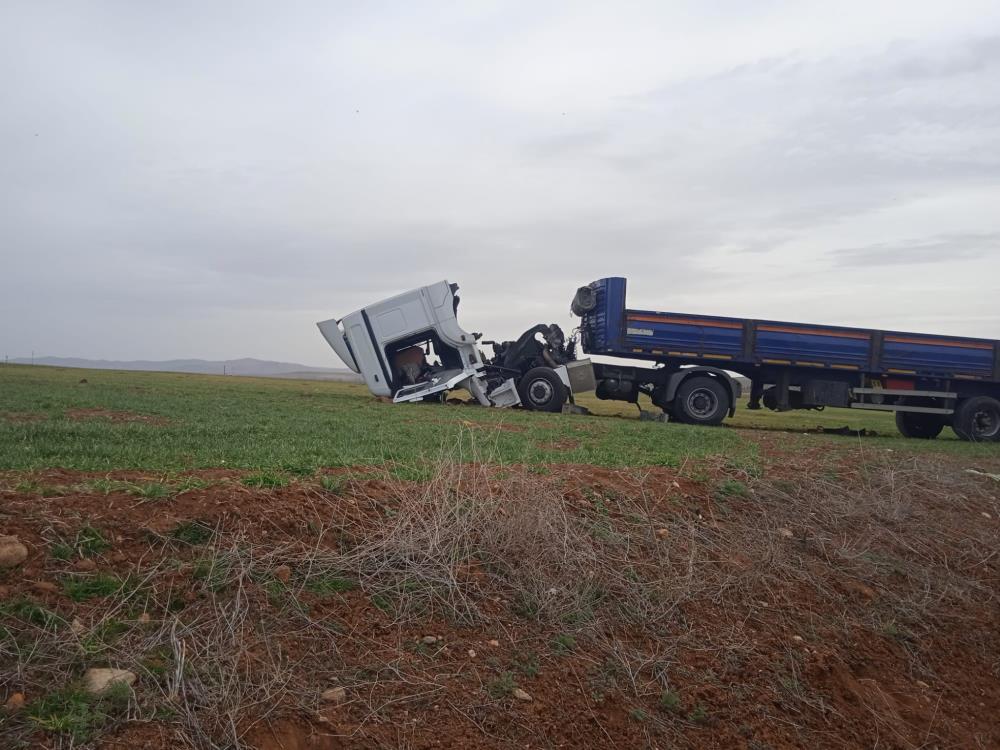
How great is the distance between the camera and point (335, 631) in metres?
4.53

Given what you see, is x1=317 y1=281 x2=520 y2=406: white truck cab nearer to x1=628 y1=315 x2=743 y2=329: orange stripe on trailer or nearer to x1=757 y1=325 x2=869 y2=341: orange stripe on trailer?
x1=628 y1=315 x2=743 y2=329: orange stripe on trailer

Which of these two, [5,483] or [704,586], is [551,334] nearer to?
[704,586]

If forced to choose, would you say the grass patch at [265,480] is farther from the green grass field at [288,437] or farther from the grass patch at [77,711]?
the grass patch at [77,711]

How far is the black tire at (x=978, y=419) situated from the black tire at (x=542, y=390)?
31.9ft

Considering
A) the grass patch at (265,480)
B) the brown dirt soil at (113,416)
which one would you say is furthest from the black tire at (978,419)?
the grass patch at (265,480)

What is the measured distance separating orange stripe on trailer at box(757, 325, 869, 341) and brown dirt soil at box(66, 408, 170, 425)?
1338 centimetres

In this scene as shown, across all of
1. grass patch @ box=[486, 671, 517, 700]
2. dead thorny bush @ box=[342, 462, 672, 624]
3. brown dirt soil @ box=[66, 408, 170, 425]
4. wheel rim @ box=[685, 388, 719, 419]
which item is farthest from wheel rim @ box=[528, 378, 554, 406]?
grass patch @ box=[486, 671, 517, 700]

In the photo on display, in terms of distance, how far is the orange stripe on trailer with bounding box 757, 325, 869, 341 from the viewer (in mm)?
19062

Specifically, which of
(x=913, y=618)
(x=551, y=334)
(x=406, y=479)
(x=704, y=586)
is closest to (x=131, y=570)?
(x=406, y=479)

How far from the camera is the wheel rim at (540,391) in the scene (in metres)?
19.4

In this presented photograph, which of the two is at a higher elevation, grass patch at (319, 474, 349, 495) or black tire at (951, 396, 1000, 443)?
black tire at (951, 396, 1000, 443)

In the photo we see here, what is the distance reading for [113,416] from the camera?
11.8 metres

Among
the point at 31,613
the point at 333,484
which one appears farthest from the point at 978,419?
the point at 31,613

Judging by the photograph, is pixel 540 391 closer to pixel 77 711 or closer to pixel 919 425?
pixel 919 425
